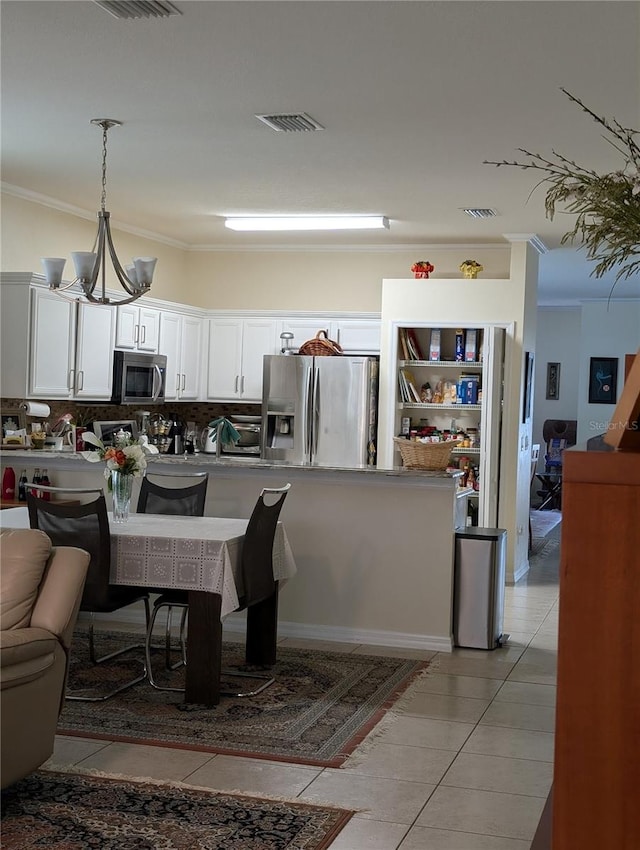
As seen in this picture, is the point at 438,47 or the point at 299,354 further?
the point at 299,354

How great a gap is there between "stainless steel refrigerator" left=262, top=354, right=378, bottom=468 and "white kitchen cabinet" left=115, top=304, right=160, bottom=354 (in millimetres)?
1012

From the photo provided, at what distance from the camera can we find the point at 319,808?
131 inches

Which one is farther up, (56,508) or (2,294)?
(2,294)

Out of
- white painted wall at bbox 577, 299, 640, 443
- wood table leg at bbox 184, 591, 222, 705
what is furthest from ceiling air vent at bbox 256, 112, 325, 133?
white painted wall at bbox 577, 299, 640, 443

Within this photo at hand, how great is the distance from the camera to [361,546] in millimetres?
5770

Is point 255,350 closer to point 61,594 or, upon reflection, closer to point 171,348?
point 171,348

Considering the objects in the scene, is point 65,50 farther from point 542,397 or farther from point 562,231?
point 542,397

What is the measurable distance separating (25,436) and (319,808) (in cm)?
414

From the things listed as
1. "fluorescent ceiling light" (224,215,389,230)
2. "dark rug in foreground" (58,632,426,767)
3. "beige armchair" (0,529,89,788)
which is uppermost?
"fluorescent ceiling light" (224,215,389,230)

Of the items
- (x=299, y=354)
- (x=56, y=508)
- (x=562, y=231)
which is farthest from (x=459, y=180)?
(x=56, y=508)

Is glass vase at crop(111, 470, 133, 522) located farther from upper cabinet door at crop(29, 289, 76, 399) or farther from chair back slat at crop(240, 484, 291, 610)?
upper cabinet door at crop(29, 289, 76, 399)

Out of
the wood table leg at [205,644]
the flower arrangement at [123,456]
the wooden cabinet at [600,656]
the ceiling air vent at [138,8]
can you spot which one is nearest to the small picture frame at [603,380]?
the flower arrangement at [123,456]

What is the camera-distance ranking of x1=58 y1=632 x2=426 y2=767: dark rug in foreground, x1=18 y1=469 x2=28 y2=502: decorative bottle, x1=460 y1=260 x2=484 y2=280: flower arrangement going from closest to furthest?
x1=58 y1=632 x2=426 y2=767: dark rug in foreground, x1=18 y1=469 x2=28 y2=502: decorative bottle, x1=460 y1=260 x2=484 y2=280: flower arrangement

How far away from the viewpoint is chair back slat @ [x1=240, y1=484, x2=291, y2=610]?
14.9 feet
